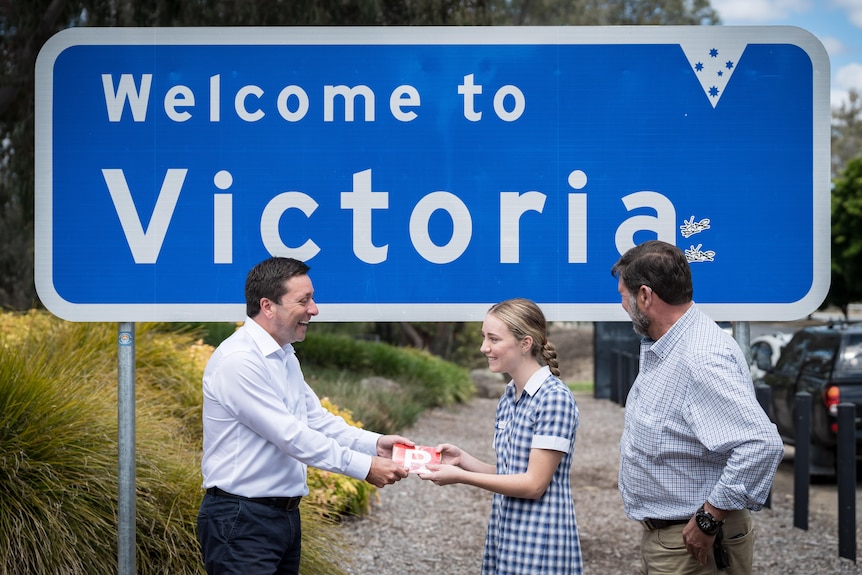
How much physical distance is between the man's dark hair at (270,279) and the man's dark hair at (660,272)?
3.41 ft

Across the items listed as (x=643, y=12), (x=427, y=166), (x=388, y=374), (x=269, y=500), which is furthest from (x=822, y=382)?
(x=643, y=12)

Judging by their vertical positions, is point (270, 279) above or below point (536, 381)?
above

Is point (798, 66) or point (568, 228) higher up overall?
point (798, 66)

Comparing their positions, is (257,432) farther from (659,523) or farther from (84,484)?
(84,484)

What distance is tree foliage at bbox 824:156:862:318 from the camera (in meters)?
36.3

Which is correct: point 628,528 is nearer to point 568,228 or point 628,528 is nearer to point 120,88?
point 568,228

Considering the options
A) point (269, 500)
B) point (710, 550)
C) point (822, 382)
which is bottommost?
point (822, 382)

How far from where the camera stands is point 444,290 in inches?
143

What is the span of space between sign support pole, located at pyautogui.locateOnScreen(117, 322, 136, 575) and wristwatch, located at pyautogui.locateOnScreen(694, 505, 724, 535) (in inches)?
76.5

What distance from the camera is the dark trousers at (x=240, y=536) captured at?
310 centimetres

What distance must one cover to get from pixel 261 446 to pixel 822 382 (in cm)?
775

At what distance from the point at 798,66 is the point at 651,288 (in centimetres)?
116

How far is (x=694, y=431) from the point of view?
2861 mm

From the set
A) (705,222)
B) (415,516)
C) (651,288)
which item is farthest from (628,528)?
(651,288)
